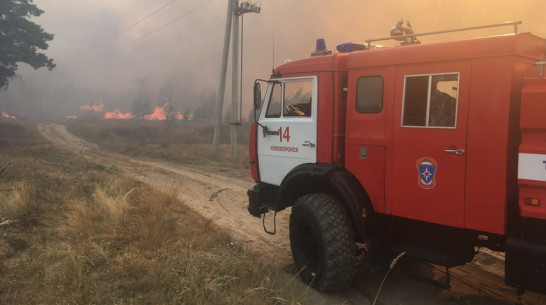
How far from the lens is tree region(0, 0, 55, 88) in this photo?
24.5 m

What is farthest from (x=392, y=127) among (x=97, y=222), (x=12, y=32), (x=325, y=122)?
(x=12, y=32)

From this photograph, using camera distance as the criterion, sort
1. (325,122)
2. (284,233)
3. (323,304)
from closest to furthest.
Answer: (323,304), (325,122), (284,233)

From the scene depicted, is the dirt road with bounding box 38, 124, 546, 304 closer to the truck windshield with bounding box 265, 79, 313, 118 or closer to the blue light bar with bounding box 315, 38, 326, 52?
the truck windshield with bounding box 265, 79, 313, 118

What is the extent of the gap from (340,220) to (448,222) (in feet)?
4.07

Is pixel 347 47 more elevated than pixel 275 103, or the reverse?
pixel 347 47

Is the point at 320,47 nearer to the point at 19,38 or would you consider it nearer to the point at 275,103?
the point at 275,103

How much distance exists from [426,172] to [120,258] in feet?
12.4

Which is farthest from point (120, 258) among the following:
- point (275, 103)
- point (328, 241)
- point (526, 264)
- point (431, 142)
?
point (526, 264)

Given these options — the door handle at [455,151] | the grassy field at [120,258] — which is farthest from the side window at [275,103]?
the door handle at [455,151]

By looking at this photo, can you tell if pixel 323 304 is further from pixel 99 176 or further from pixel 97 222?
pixel 99 176

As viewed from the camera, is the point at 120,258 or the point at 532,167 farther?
the point at 120,258

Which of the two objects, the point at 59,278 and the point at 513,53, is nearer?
the point at 513,53

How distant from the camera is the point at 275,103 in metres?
5.72

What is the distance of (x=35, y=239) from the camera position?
5734 millimetres
